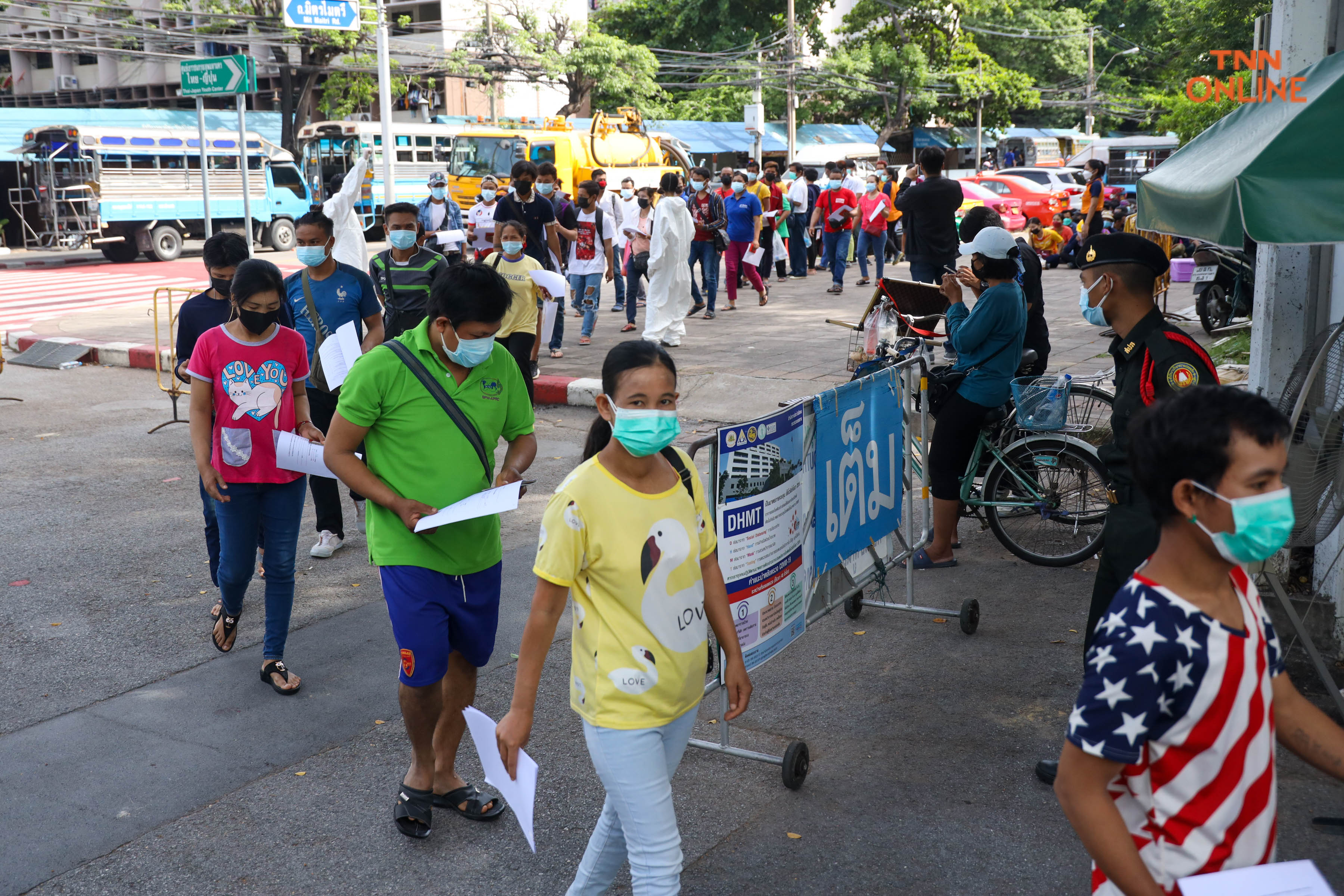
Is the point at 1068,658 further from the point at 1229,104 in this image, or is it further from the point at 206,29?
the point at 206,29

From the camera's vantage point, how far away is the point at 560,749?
4.31 metres

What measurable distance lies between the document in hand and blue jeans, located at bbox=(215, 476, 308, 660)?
0.87m

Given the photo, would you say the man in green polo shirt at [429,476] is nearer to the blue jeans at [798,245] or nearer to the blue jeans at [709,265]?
the blue jeans at [709,265]

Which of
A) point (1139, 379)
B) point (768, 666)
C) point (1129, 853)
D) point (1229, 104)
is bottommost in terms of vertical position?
point (768, 666)

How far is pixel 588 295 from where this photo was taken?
1340 cm

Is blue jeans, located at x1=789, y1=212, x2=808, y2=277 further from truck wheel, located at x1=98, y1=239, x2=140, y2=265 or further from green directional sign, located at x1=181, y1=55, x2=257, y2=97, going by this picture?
truck wheel, located at x1=98, y1=239, x2=140, y2=265

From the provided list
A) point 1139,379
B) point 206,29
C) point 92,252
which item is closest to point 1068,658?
point 1139,379

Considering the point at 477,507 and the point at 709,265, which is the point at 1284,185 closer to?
the point at 477,507

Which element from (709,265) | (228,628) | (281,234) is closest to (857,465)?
(228,628)

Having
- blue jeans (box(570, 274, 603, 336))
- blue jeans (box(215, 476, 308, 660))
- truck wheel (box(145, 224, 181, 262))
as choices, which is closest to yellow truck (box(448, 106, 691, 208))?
truck wheel (box(145, 224, 181, 262))

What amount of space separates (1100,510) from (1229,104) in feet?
35.4

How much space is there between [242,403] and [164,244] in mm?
25696

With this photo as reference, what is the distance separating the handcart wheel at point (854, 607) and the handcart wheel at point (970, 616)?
46 centimetres

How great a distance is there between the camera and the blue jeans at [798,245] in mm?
20281
